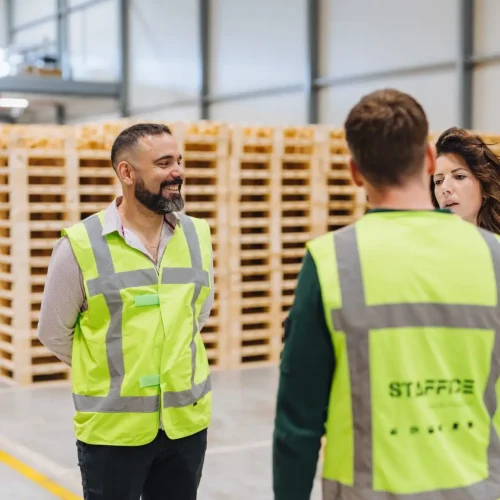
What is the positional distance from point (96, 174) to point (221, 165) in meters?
1.26

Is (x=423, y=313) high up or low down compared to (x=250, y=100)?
down

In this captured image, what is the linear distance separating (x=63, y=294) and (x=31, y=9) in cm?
2433

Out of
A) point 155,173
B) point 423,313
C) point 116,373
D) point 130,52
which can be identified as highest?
point 130,52

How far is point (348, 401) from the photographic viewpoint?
78.2 inches

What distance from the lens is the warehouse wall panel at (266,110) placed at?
15.7 m

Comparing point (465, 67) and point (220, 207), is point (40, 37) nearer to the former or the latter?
point (465, 67)

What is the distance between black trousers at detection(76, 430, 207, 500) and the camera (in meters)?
3.14

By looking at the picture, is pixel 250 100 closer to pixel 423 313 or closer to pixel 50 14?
pixel 50 14

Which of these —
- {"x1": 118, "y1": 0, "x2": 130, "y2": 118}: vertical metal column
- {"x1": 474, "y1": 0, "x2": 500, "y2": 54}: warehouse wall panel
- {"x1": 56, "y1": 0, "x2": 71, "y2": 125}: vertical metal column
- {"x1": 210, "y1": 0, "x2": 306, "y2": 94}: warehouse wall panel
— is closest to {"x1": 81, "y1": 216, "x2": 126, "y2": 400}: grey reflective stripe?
{"x1": 474, "y1": 0, "x2": 500, "y2": 54}: warehouse wall panel

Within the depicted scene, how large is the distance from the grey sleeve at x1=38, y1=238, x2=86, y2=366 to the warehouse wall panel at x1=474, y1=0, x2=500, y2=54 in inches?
394

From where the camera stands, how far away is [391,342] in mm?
1956

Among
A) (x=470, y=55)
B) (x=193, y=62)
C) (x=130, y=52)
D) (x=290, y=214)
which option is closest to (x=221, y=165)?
(x=290, y=214)

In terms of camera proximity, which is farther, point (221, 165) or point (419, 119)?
point (221, 165)

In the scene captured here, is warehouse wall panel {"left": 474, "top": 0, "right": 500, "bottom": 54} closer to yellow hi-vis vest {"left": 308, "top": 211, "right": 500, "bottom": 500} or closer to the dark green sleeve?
yellow hi-vis vest {"left": 308, "top": 211, "right": 500, "bottom": 500}
